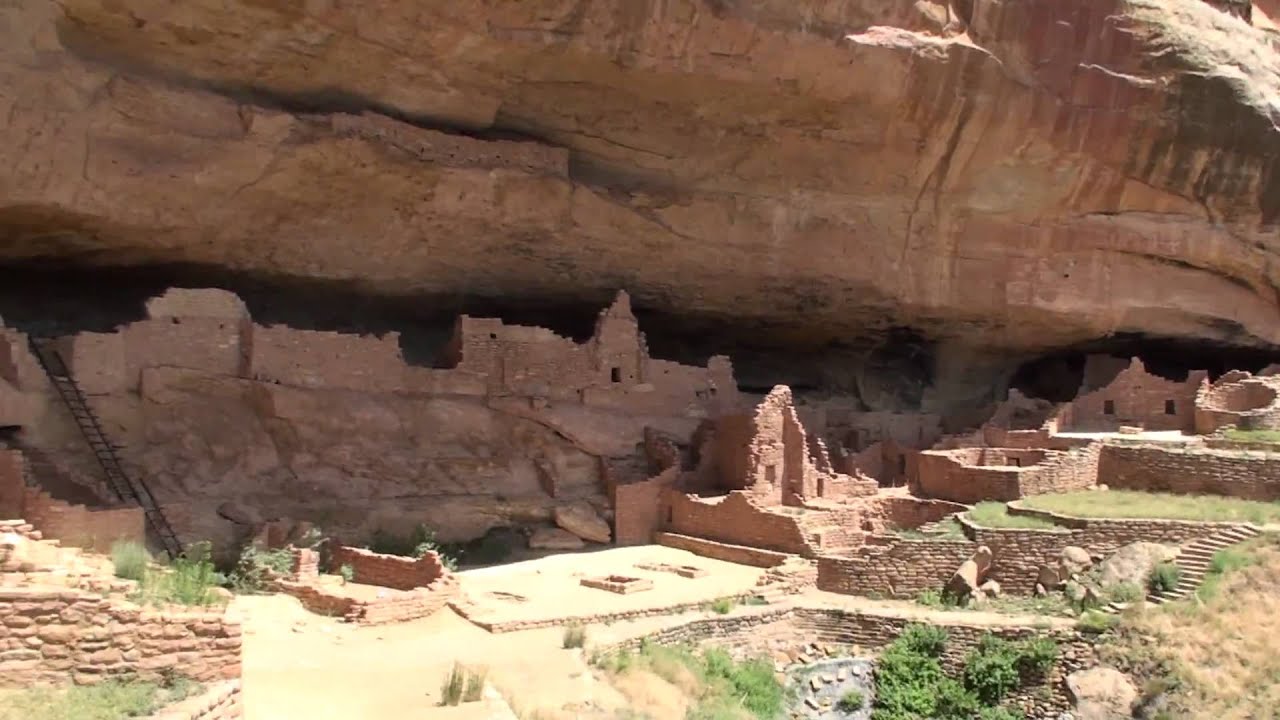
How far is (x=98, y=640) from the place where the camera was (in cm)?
582

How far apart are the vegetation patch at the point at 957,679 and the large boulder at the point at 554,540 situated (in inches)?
180

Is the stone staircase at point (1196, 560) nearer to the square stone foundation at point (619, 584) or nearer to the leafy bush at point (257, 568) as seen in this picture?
the square stone foundation at point (619, 584)

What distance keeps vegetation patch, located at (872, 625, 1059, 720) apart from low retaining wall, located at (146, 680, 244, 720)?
744 centimetres

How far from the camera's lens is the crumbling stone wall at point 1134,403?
19.0m

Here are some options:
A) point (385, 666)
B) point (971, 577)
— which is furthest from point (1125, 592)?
point (385, 666)

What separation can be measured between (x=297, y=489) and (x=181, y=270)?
3966 mm

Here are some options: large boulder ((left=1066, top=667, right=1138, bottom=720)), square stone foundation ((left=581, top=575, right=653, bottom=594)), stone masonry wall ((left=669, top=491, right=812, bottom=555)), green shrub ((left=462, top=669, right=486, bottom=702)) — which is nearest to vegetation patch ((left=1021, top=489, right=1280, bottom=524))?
large boulder ((left=1066, top=667, right=1138, bottom=720))

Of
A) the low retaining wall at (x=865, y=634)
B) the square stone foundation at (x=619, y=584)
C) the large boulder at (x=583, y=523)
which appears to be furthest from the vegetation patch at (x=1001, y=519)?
the large boulder at (x=583, y=523)

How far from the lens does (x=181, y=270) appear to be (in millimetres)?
15688

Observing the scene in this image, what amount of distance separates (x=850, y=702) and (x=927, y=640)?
1.05 metres

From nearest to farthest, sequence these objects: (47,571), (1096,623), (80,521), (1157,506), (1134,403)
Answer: (47,571), (80,521), (1096,623), (1157,506), (1134,403)

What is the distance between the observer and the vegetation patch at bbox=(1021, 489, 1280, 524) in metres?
13.4

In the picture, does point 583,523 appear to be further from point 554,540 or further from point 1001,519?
point 1001,519

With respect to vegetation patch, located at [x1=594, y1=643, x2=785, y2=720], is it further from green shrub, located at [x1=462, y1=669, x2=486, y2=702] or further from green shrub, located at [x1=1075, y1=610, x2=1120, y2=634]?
green shrub, located at [x1=1075, y1=610, x2=1120, y2=634]
